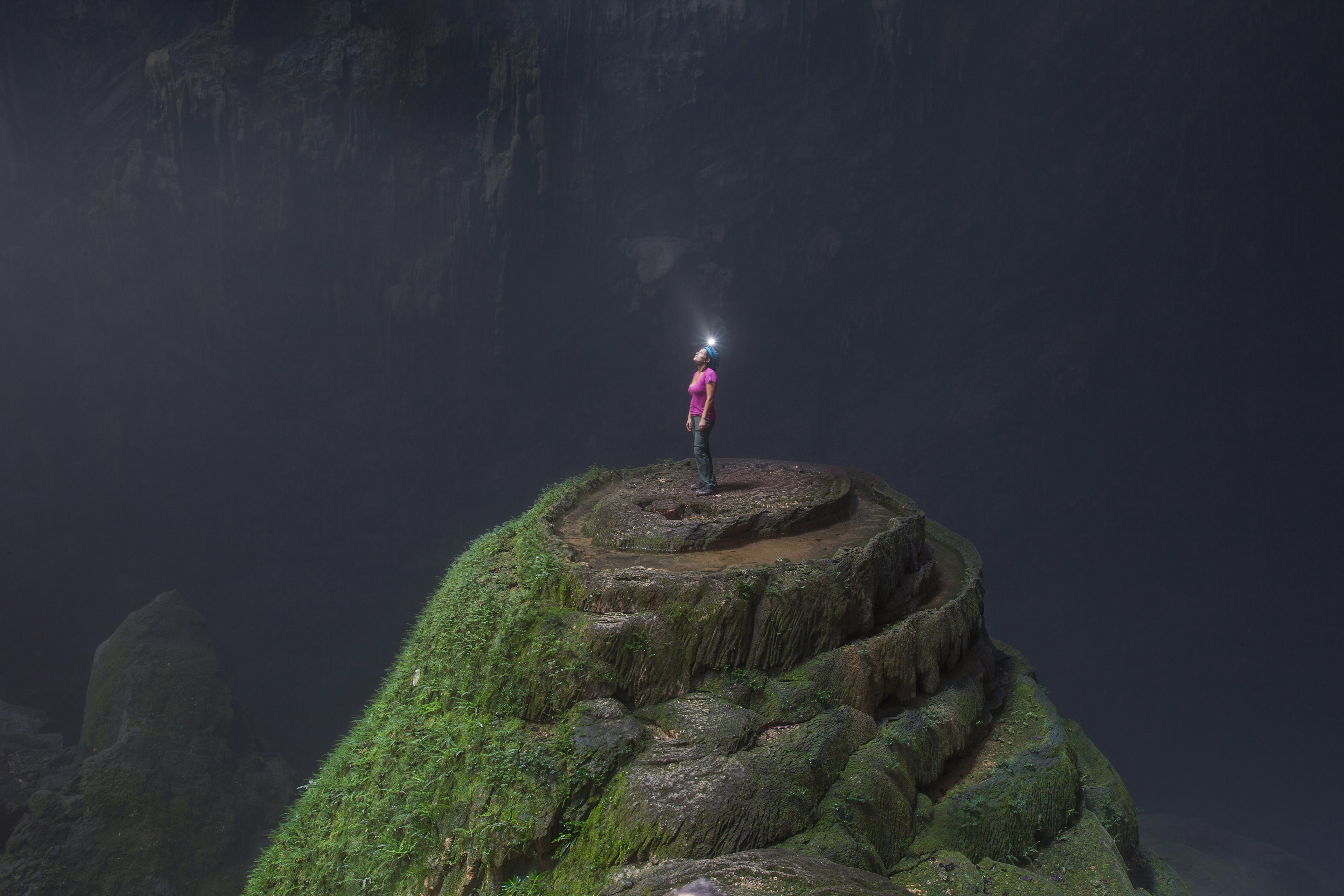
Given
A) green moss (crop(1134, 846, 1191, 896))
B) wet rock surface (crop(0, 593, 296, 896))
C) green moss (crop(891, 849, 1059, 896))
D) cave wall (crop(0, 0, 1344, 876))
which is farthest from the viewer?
cave wall (crop(0, 0, 1344, 876))

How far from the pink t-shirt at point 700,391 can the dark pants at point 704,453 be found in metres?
0.09

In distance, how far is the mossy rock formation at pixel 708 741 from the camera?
15.6 feet

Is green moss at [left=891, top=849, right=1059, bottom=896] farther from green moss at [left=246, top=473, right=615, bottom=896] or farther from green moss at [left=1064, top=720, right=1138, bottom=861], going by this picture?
green moss at [left=246, top=473, right=615, bottom=896]

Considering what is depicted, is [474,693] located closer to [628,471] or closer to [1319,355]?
[628,471]

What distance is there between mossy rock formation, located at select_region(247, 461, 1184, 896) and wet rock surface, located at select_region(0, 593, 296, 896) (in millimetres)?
10805

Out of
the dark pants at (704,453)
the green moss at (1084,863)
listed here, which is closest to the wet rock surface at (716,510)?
the dark pants at (704,453)

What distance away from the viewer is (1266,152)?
27375 millimetres

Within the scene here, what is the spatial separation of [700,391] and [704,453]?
897 millimetres

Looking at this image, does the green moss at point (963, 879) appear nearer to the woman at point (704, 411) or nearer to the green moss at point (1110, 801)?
the green moss at point (1110, 801)

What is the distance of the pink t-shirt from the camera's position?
8477 mm

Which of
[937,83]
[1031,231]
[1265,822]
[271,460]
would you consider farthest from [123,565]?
[1265,822]

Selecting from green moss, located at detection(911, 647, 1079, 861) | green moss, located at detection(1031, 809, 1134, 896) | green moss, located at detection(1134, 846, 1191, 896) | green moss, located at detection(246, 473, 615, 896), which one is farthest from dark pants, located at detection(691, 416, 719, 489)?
green moss, located at detection(1134, 846, 1191, 896)

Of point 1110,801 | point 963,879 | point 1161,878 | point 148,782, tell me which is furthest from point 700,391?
point 148,782

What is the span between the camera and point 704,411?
337 inches
